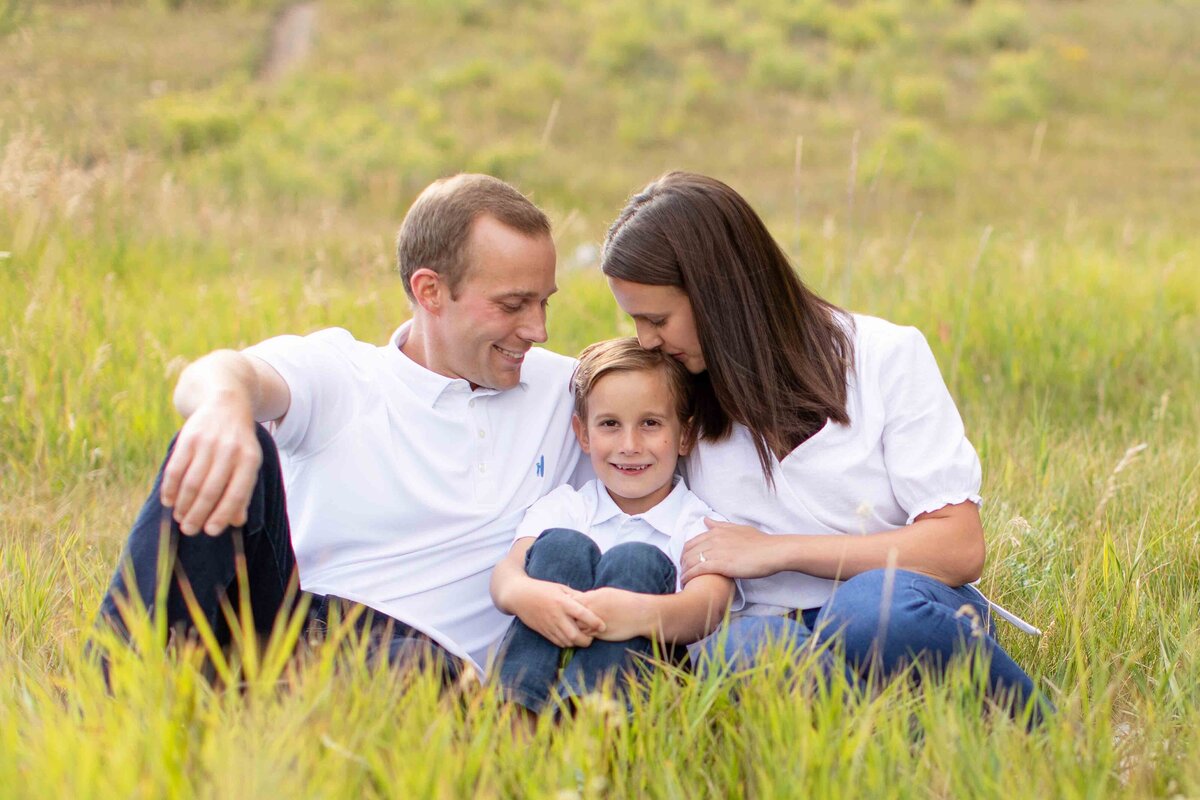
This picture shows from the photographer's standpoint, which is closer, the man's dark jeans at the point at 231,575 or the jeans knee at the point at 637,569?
the man's dark jeans at the point at 231,575

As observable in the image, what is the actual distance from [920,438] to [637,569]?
723 mm

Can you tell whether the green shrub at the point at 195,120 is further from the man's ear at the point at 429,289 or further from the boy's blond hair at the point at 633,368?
the boy's blond hair at the point at 633,368

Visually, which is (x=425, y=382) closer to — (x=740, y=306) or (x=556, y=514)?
(x=556, y=514)

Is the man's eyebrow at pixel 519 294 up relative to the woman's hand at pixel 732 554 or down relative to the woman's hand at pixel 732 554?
up

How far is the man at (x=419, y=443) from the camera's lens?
8.17 feet

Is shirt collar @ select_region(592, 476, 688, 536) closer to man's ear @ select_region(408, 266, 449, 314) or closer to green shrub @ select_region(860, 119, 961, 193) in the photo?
man's ear @ select_region(408, 266, 449, 314)

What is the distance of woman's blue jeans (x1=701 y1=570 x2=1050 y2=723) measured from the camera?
240 centimetres

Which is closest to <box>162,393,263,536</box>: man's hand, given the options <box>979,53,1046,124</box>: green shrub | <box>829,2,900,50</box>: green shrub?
<box>979,53,1046,124</box>: green shrub

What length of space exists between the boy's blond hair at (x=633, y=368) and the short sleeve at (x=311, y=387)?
57 centimetres

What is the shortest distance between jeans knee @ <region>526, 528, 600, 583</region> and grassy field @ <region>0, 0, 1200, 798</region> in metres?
0.35

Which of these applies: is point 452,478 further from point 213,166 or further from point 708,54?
point 708,54

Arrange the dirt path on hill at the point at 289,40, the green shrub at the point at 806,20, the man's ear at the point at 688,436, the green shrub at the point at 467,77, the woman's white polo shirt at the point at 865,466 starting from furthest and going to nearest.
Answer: the green shrub at the point at 806,20, the dirt path on hill at the point at 289,40, the green shrub at the point at 467,77, the man's ear at the point at 688,436, the woman's white polo shirt at the point at 865,466

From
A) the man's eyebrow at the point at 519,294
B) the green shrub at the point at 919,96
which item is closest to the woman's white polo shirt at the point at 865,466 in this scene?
the man's eyebrow at the point at 519,294

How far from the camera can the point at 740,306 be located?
9.38 ft
